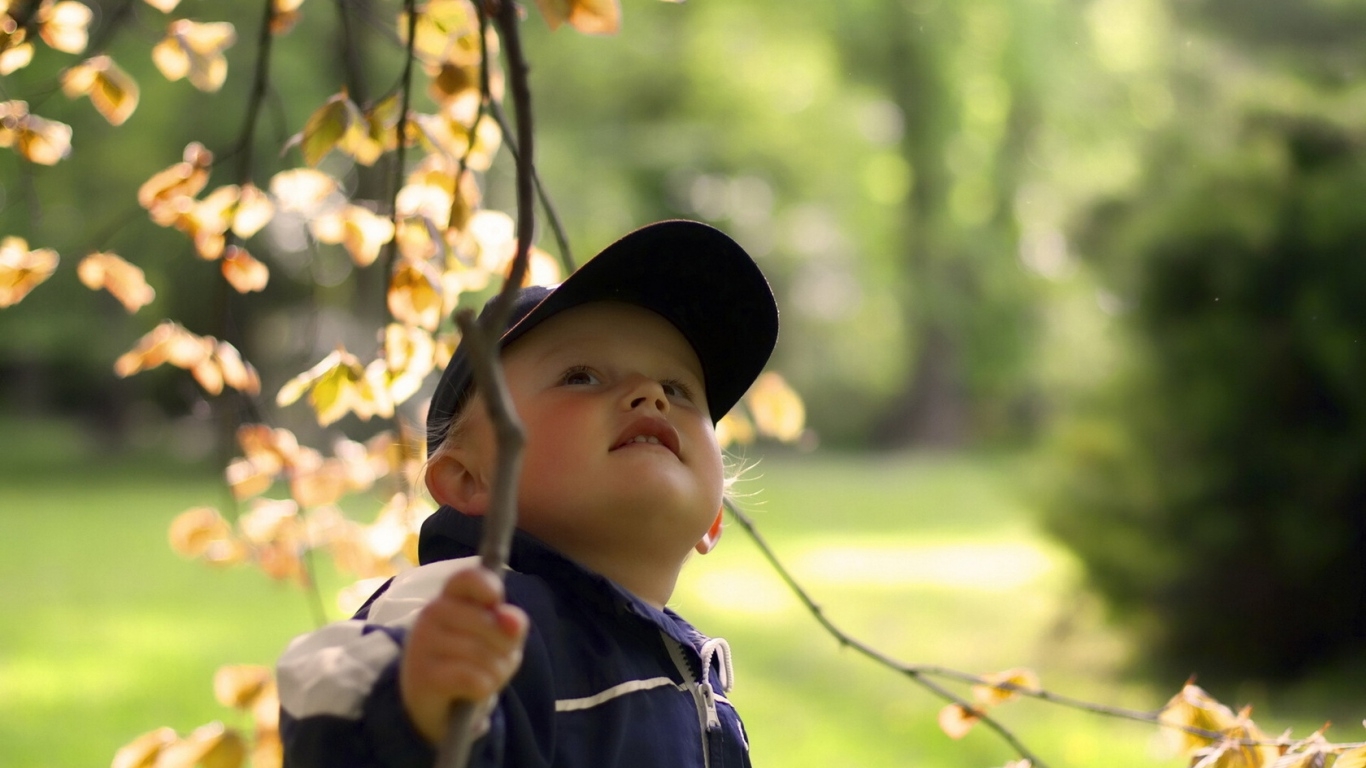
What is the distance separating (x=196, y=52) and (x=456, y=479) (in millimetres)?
906

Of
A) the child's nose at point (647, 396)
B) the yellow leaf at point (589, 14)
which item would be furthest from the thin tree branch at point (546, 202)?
the child's nose at point (647, 396)

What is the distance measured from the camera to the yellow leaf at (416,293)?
1.75 m

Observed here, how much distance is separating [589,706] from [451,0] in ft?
3.52

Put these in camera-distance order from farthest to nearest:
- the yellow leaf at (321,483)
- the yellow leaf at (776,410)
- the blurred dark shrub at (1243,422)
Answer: the blurred dark shrub at (1243,422) < the yellow leaf at (776,410) < the yellow leaf at (321,483)

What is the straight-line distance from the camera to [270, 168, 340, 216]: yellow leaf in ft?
6.72

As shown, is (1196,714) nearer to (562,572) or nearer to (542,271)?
(562,572)

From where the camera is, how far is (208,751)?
6.20ft

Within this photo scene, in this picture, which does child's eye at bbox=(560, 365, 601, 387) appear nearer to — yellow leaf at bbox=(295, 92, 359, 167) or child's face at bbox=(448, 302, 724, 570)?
child's face at bbox=(448, 302, 724, 570)

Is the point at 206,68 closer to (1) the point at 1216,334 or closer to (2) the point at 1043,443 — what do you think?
(1) the point at 1216,334

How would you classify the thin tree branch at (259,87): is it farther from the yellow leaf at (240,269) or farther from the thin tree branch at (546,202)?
the thin tree branch at (546,202)

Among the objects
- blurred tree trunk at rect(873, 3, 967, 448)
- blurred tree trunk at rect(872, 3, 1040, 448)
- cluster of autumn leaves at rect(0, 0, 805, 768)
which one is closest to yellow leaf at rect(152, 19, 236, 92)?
cluster of autumn leaves at rect(0, 0, 805, 768)

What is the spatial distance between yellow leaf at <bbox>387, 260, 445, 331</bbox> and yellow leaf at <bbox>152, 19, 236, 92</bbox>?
417 millimetres

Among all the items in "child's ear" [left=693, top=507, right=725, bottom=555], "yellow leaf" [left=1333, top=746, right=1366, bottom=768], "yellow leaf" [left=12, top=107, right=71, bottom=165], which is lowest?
"yellow leaf" [left=1333, top=746, right=1366, bottom=768]

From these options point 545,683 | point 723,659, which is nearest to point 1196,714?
point 723,659
